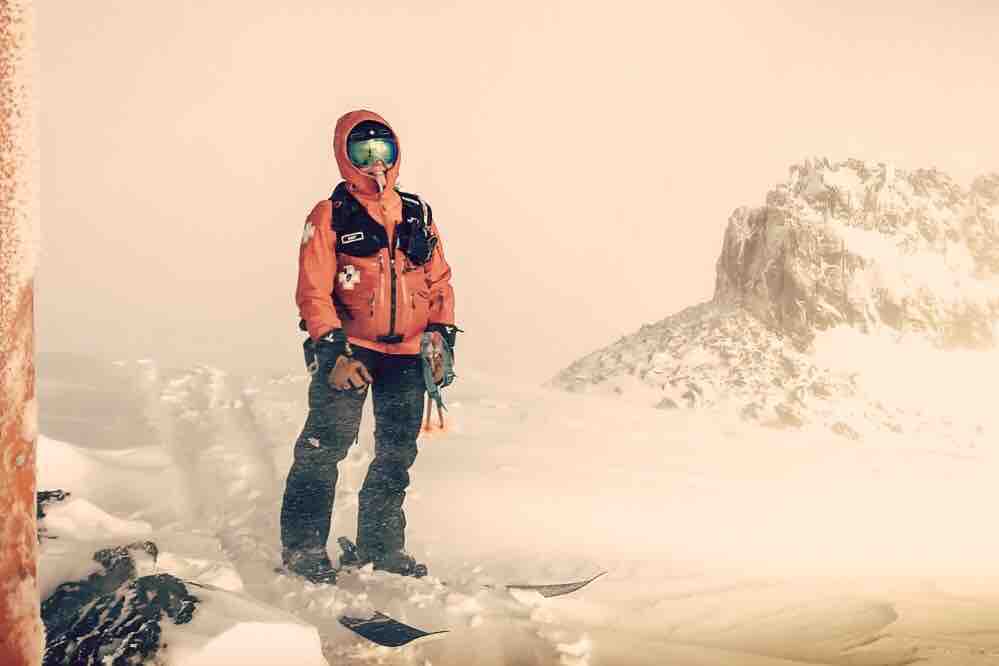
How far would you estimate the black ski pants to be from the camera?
333 cm

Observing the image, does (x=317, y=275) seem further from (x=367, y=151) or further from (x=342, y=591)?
(x=342, y=591)

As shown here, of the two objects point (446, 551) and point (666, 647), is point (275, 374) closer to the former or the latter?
point (446, 551)

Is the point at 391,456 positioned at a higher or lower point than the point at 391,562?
higher

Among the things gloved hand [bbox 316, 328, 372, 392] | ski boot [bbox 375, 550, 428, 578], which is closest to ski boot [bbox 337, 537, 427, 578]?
ski boot [bbox 375, 550, 428, 578]

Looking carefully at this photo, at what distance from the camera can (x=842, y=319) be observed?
10.8 metres

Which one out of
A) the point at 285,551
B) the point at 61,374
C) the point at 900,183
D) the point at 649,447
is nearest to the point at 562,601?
the point at 285,551

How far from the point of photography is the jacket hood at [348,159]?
324 cm

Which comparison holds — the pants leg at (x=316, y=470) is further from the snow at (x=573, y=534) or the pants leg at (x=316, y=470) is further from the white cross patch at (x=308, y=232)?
the white cross patch at (x=308, y=232)

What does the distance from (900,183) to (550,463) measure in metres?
9.08

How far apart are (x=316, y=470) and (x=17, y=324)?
184cm

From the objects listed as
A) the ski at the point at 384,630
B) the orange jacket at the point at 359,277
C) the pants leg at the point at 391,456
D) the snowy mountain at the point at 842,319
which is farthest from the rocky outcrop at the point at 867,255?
the ski at the point at 384,630

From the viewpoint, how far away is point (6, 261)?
1605 millimetres

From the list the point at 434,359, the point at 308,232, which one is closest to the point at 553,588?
the point at 434,359

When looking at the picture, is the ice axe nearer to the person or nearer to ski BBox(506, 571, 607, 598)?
the person
